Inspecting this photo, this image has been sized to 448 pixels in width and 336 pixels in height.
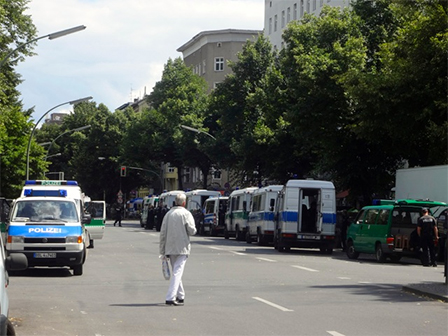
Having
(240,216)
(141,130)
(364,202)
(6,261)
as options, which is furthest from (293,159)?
(6,261)

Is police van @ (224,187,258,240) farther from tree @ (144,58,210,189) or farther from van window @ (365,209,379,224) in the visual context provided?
tree @ (144,58,210,189)

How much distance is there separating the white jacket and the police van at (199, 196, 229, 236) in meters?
39.1

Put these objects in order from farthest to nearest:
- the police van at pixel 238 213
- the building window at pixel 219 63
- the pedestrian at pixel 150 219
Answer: the building window at pixel 219 63 → the pedestrian at pixel 150 219 → the police van at pixel 238 213

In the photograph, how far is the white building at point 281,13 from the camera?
84094 millimetres

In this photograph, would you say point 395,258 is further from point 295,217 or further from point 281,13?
point 281,13

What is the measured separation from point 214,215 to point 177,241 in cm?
4013

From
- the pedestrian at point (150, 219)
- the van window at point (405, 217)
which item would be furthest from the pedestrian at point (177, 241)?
the pedestrian at point (150, 219)

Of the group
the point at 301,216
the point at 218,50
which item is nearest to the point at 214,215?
the point at 301,216

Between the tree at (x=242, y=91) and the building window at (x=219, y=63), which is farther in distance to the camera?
the building window at (x=219, y=63)

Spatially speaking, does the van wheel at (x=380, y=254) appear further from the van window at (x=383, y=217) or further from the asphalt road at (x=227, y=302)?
the asphalt road at (x=227, y=302)

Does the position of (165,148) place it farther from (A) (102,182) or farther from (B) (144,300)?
(B) (144,300)

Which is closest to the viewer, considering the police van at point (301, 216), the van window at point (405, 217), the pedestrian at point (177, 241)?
the pedestrian at point (177, 241)

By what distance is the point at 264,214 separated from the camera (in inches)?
1593

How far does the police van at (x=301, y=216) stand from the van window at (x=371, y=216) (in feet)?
13.4
